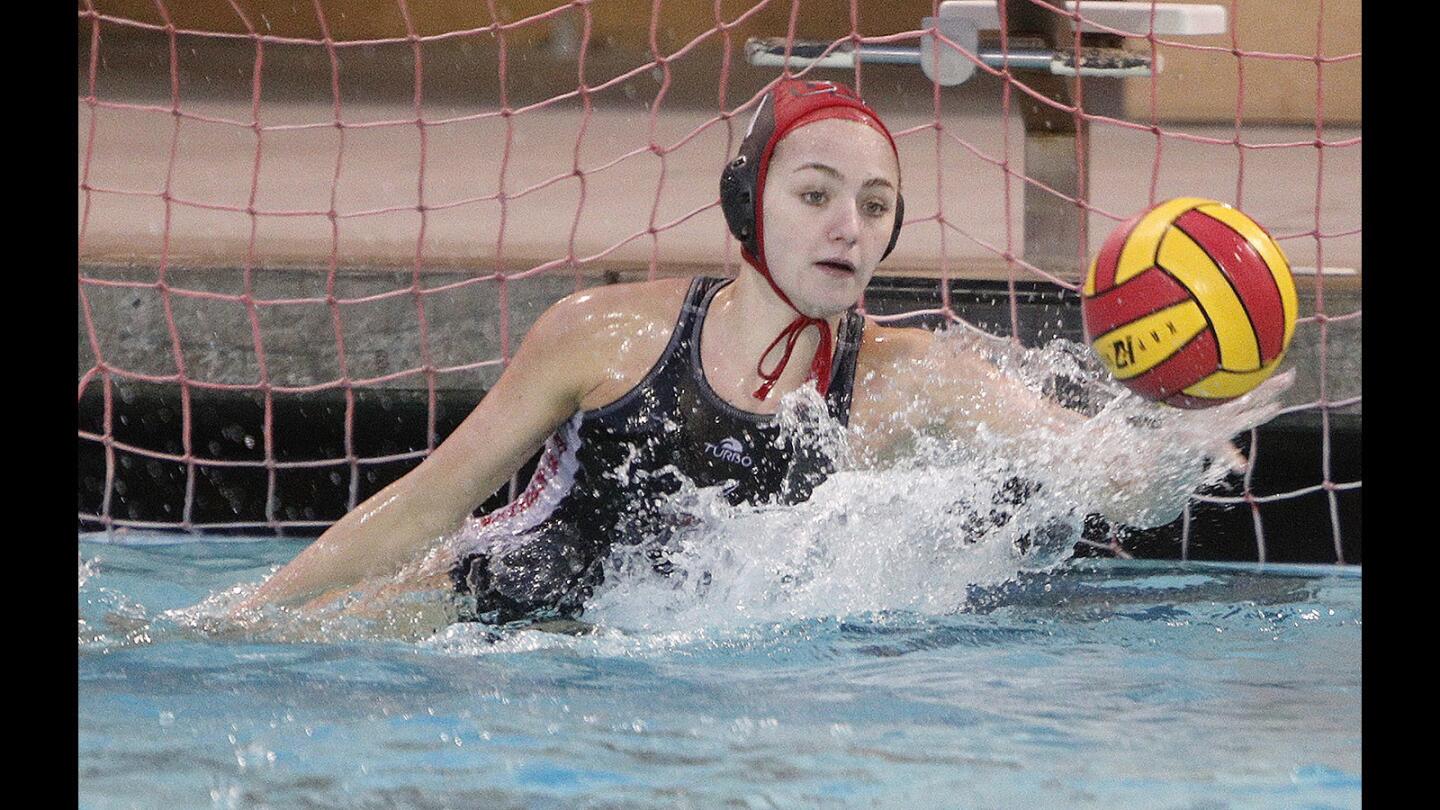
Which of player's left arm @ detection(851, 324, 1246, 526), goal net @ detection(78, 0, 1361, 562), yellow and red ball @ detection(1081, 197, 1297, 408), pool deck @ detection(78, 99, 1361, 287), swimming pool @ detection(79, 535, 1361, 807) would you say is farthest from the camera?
pool deck @ detection(78, 99, 1361, 287)

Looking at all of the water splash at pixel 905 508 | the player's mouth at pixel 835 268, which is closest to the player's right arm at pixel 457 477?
the water splash at pixel 905 508

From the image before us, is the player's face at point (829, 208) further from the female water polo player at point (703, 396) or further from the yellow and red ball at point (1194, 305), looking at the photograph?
the yellow and red ball at point (1194, 305)

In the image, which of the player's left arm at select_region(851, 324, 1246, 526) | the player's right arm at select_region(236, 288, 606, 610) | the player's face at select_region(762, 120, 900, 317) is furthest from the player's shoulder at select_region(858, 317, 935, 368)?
the player's right arm at select_region(236, 288, 606, 610)

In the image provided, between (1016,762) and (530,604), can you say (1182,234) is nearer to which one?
(1016,762)

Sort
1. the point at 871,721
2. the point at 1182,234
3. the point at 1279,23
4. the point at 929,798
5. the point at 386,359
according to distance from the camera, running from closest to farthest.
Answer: the point at 929,798, the point at 871,721, the point at 1182,234, the point at 386,359, the point at 1279,23

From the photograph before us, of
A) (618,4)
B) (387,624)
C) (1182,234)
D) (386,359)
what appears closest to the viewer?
(1182,234)

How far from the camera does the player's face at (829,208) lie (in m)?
2.44

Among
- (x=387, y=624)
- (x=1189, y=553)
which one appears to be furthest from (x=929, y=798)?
(x=1189, y=553)

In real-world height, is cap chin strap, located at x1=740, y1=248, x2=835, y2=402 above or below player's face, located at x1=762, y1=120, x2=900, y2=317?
below

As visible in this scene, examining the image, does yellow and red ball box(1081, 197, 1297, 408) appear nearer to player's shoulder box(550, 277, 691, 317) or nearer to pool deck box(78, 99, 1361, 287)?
player's shoulder box(550, 277, 691, 317)

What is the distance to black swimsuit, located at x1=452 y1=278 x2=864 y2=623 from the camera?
8.52ft

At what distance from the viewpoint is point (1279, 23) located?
279 inches

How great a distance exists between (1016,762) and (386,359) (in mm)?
1837

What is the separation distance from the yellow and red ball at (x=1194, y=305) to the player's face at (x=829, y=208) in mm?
335
